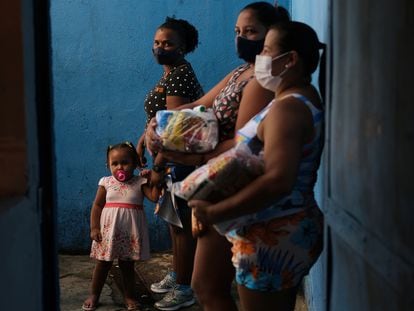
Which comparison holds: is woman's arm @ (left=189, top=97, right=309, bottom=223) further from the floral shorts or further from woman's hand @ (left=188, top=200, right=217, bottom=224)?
the floral shorts

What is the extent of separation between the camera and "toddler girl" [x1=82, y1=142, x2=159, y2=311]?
4.74m

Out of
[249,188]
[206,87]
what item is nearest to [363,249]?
[249,188]

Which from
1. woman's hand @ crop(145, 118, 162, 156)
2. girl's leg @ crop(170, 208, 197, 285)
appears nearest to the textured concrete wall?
woman's hand @ crop(145, 118, 162, 156)

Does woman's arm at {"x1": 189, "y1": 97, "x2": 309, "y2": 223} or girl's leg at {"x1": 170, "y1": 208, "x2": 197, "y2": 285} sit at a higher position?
woman's arm at {"x1": 189, "y1": 97, "x2": 309, "y2": 223}

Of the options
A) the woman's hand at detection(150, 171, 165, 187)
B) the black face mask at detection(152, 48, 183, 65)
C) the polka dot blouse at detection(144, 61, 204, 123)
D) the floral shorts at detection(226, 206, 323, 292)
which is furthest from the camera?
the black face mask at detection(152, 48, 183, 65)

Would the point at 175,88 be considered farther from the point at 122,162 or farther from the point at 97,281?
the point at 97,281

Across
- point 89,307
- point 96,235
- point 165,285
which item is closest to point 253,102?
point 96,235

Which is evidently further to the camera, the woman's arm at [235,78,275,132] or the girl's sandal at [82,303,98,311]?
the girl's sandal at [82,303,98,311]

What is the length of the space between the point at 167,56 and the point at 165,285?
1.57 m

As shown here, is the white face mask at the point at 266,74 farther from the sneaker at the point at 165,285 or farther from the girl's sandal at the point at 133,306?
the sneaker at the point at 165,285

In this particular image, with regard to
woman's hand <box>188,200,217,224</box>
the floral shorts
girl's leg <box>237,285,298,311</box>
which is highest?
woman's hand <box>188,200,217,224</box>

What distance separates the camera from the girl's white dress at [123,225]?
4.73m

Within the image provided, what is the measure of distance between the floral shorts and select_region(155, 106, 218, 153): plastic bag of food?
533mm

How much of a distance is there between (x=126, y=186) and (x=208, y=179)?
7.94 ft
